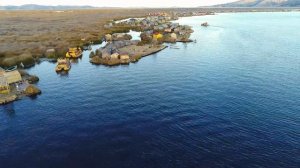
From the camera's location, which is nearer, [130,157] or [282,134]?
[130,157]

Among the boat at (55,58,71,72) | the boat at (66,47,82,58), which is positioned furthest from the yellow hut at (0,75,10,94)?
the boat at (66,47,82,58)

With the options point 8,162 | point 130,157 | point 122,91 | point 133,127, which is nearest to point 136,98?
point 122,91

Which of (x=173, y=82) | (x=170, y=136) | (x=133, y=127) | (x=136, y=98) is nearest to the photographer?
(x=170, y=136)

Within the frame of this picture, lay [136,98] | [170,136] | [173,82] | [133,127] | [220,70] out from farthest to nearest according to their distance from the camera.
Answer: [220,70], [173,82], [136,98], [133,127], [170,136]

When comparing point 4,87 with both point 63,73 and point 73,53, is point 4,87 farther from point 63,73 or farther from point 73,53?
point 73,53

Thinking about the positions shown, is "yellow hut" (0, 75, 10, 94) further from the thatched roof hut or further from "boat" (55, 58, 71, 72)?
"boat" (55, 58, 71, 72)

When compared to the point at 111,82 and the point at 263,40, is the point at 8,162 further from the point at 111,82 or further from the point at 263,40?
the point at 263,40

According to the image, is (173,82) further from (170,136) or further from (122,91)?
(170,136)

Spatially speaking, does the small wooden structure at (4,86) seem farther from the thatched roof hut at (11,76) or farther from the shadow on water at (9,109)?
the shadow on water at (9,109)

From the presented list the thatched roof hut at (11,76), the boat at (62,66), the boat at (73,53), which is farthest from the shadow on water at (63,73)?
the boat at (73,53)
